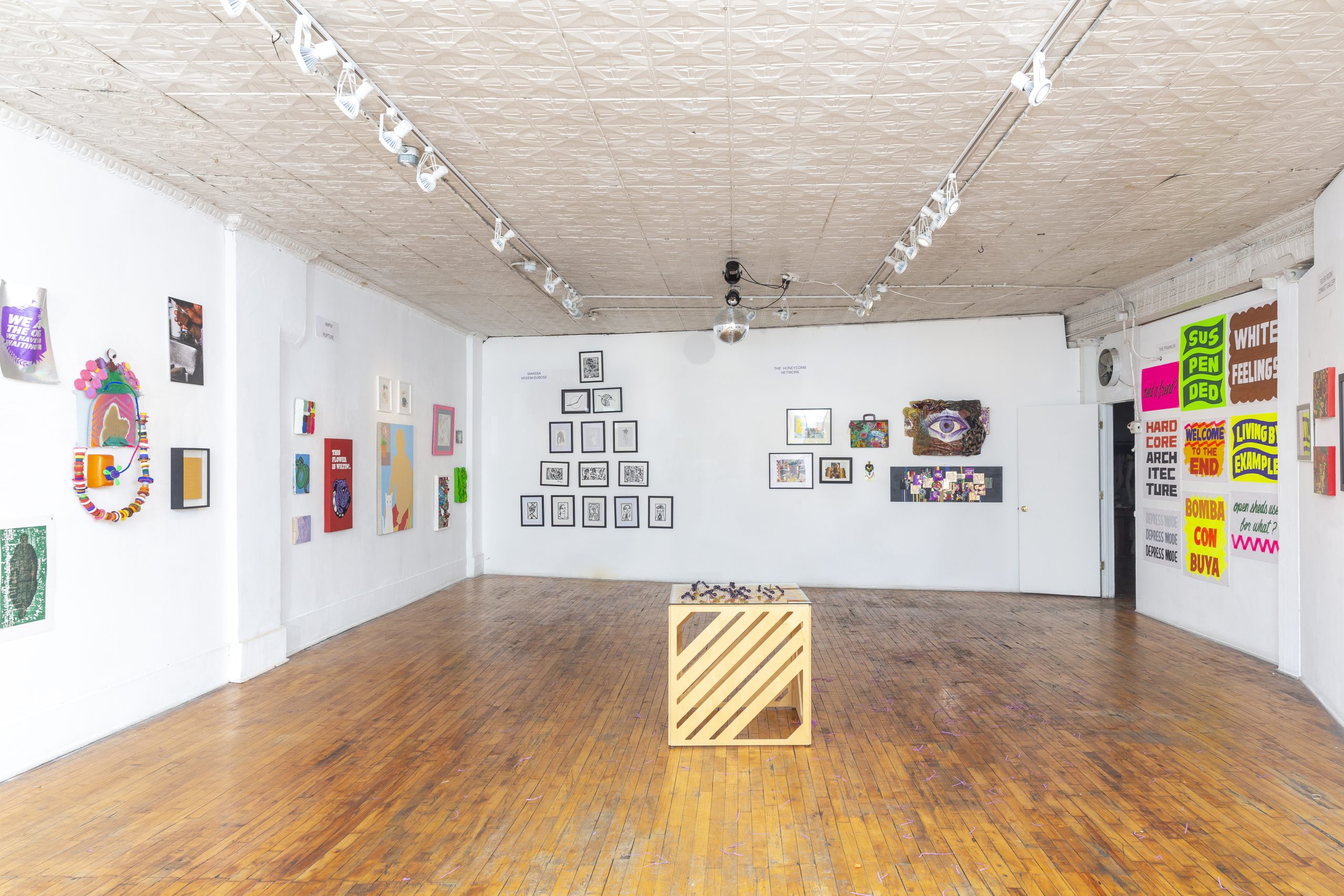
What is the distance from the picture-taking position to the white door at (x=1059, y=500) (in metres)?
8.52

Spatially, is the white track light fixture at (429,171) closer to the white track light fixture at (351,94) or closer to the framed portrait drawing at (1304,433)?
the white track light fixture at (351,94)

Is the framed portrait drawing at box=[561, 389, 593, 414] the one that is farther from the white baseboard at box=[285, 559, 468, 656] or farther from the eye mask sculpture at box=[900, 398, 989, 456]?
the eye mask sculpture at box=[900, 398, 989, 456]

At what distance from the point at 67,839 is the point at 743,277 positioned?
6046 millimetres

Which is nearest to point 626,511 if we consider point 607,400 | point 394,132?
point 607,400

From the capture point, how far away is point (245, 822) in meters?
3.35

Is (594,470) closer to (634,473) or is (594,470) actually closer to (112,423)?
(634,473)

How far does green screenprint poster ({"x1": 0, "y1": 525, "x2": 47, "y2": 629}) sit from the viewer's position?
374cm

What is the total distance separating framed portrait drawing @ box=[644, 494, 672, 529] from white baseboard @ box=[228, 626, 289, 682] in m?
4.80

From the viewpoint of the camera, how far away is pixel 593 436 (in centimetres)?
999

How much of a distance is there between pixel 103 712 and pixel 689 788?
11.2 ft

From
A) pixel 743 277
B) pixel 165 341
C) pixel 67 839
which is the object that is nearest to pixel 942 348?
pixel 743 277

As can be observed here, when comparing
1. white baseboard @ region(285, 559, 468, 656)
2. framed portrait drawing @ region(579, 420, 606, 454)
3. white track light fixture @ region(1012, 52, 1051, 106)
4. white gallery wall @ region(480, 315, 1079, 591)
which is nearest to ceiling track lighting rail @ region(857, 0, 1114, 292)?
white track light fixture @ region(1012, 52, 1051, 106)

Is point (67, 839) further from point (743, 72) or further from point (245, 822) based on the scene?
point (743, 72)

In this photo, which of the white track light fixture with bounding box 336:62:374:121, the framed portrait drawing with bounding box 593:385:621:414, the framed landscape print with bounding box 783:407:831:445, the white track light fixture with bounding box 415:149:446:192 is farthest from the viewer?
the framed portrait drawing with bounding box 593:385:621:414
